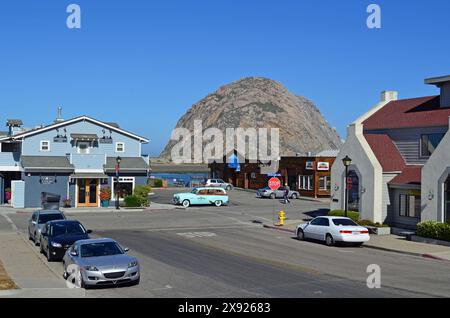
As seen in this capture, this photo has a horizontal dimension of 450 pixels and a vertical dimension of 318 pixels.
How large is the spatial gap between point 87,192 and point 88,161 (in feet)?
8.45

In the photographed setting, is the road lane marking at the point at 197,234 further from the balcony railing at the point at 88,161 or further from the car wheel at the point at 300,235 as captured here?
the balcony railing at the point at 88,161

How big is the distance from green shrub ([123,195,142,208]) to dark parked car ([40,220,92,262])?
80.0 ft

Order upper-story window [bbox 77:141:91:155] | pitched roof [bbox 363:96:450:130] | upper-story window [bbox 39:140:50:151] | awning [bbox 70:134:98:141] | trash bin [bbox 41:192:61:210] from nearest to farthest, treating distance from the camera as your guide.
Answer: pitched roof [bbox 363:96:450:130]
trash bin [bbox 41:192:61:210]
upper-story window [bbox 39:140:50:151]
awning [bbox 70:134:98:141]
upper-story window [bbox 77:141:91:155]

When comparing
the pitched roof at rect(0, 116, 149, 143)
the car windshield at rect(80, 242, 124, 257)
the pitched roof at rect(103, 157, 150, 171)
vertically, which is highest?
the pitched roof at rect(0, 116, 149, 143)

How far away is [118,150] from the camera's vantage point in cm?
5384

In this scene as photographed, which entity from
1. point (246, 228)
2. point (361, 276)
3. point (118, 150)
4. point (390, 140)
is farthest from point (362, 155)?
point (118, 150)

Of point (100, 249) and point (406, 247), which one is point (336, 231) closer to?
point (406, 247)

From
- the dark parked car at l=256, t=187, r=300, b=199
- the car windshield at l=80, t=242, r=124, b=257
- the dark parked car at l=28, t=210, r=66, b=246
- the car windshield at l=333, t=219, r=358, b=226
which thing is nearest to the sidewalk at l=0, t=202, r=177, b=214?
the dark parked car at l=256, t=187, r=300, b=199

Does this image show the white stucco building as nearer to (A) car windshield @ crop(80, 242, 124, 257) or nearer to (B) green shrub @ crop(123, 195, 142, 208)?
(B) green shrub @ crop(123, 195, 142, 208)

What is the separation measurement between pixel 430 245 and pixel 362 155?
8429 millimetres

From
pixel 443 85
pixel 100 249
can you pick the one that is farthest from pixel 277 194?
pixel 100 249

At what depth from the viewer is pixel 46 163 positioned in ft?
163

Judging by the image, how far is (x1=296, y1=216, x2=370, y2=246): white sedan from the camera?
2892cm
